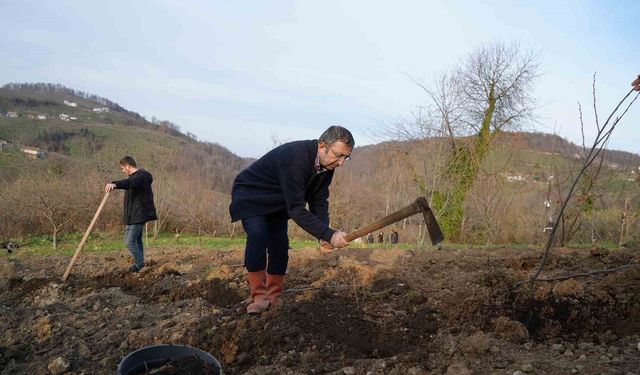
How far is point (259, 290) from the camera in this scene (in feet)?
11.7

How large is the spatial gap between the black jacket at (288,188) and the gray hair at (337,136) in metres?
0.15

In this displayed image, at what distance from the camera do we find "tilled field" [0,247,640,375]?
2.55 metres

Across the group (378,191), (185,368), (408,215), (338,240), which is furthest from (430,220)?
(378,191)

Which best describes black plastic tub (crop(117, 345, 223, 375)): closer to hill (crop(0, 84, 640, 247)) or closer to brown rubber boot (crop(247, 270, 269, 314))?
brown rubber boot (crop(247, 270, 269, 314))

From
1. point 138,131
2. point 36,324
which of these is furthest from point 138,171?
point 138,131

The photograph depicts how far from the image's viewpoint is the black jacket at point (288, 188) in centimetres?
318

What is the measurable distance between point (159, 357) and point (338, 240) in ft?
4.39

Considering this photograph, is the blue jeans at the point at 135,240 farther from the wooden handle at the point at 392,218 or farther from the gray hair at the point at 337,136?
the wooden handle at the point at 392,218

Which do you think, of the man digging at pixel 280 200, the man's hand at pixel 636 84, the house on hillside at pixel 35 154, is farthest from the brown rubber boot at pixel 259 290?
the house on hillside at pixel 35 154

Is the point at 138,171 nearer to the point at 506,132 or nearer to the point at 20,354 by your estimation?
the point at 20,354

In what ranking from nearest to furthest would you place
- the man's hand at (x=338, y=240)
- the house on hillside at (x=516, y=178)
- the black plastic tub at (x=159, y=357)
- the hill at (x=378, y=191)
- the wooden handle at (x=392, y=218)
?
the black plastic tub at (x=159, y=357), the wooden handle at (x=392, y=218), the man's hand at (x=338, y=240), the hill at (x=378, y=191), the house on hillside at (x=516, y=178)

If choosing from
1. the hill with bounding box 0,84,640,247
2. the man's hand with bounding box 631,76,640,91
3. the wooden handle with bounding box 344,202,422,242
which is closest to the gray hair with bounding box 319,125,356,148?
the wooden handle with bounding box 344,202,422,242

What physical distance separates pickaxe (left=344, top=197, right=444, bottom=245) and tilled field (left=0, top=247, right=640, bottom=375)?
0.64 m

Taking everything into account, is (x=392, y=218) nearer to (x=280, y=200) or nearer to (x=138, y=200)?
(x=280, y=200)
